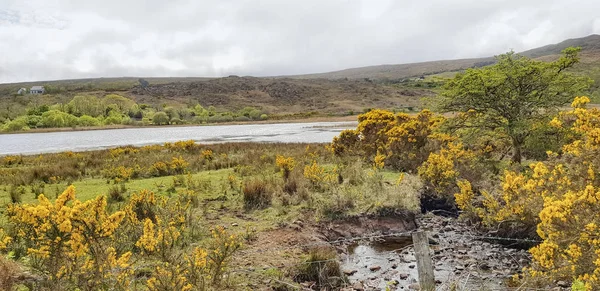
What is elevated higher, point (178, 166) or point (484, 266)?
point (178, 166)

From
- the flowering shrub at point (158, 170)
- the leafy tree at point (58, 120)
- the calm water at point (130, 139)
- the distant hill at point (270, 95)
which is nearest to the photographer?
the flowering shrub at point (158, 170)

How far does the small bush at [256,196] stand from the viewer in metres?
10.6

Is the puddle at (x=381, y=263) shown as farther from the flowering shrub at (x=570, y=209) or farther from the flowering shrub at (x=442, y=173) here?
the flowering shrub at (x=442, y=173)

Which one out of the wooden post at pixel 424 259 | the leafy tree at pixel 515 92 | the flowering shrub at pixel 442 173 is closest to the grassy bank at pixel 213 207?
the flowering shrub at pixel 442 173

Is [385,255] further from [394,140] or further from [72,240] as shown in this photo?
[394,140]

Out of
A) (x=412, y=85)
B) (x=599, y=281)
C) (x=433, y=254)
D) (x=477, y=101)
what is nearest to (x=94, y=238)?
(x=599, y=281)

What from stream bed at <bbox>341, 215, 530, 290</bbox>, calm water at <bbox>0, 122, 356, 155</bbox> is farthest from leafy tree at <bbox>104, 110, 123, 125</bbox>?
stream bed at <bbox>341, 215, 530, 290</bbox>

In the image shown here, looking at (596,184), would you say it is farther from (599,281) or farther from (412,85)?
(412,85)

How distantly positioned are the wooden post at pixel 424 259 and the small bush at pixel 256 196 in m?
6.22

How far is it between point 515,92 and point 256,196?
33.3ft

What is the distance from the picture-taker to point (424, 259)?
4.88m

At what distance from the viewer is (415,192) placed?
11406 millimetres

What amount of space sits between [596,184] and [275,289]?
5055mm

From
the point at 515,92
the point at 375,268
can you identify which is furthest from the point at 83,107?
the point at 375,268
